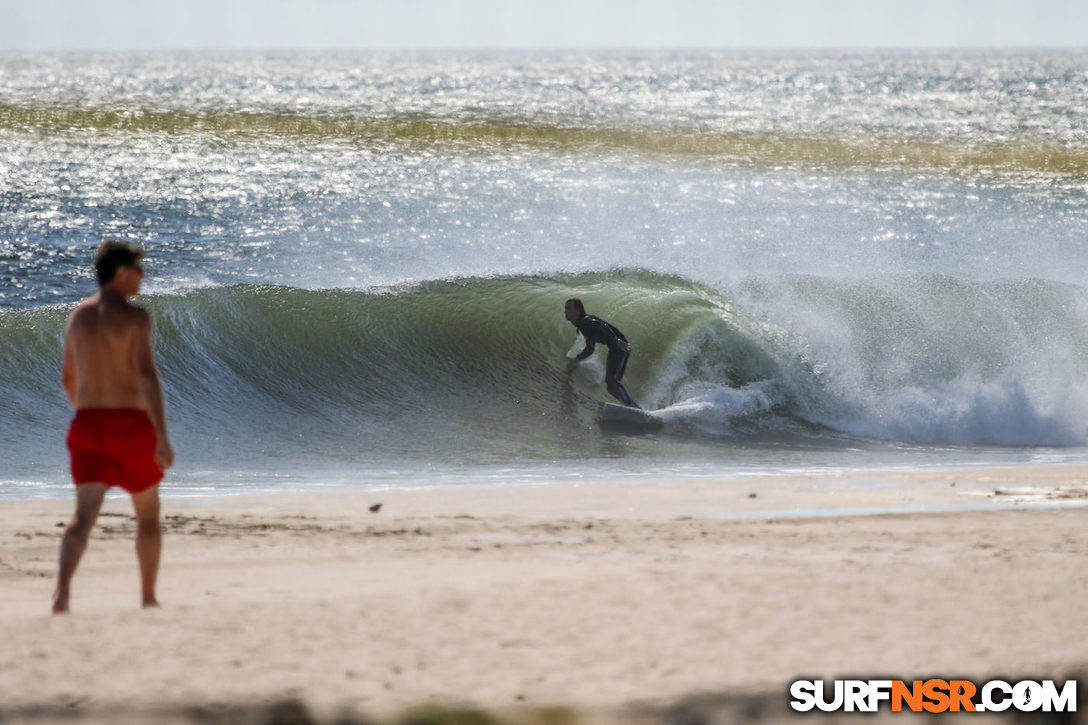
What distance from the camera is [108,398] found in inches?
151

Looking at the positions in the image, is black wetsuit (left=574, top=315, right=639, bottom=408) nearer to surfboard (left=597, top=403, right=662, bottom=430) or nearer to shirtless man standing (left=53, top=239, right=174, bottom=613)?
surfboard (left=597, top=403, right=662, bottom=430)

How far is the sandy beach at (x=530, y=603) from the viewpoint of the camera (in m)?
3.12

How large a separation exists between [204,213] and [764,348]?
1612 cm

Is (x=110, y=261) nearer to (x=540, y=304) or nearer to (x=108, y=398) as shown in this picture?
(x=108, y=398)

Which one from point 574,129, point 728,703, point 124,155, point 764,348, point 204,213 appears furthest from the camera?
point 574,129

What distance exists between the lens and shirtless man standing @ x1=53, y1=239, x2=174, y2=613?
12.6ft

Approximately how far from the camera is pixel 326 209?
2570cm

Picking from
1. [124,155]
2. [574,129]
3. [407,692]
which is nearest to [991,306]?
[407,692]

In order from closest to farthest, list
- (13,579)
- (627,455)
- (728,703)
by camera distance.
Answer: (728,703) → (13,579) → (627,455)

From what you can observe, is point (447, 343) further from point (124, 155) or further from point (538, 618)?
point (124, 155)

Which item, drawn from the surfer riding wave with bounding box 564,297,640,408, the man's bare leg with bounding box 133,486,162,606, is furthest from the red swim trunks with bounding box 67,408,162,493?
the surfer riding wave with bounding box 564,297,640,408

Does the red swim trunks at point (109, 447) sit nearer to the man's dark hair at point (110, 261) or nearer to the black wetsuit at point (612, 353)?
the man's dark hair at point (110, 261)

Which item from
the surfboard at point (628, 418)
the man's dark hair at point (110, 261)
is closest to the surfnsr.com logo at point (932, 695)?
the man's dark hair at point (110, 261)

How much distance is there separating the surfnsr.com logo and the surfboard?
7059 mm
